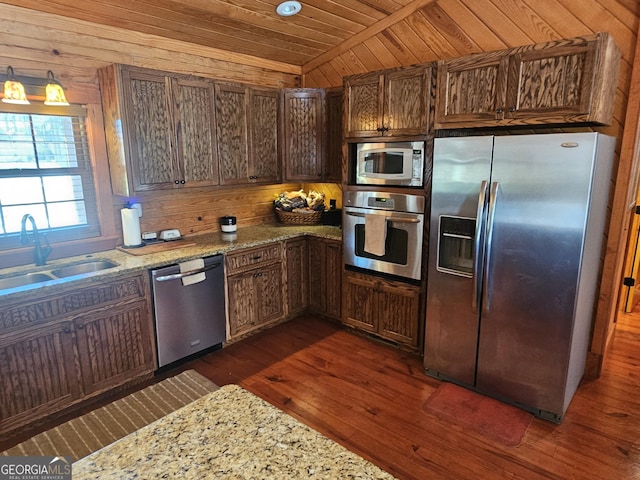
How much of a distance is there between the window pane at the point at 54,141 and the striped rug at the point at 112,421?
171 cm

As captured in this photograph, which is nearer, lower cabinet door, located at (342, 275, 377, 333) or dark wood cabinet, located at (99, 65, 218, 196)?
dark wood cabinet, located at (99, 65, 218, 196)

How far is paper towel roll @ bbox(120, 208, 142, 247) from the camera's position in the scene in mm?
3068

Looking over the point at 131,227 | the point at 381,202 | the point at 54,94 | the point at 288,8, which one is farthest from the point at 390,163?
the point at 54,94

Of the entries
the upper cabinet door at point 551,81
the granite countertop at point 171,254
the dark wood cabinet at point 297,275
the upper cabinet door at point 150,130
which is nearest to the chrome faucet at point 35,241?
the granite countertop at point 171,254

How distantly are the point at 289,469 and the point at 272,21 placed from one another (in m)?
3.29

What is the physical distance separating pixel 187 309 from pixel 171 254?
435mm

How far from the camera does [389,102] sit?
121 inches

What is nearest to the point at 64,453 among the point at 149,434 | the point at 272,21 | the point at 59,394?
the point at 59,394

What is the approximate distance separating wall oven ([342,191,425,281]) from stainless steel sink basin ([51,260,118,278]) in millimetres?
1848

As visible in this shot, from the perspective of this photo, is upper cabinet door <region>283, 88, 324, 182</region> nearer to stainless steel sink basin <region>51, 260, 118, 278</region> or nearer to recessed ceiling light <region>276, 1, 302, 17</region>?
recessed ceiling light <region>276, 1, 302, 17</region>

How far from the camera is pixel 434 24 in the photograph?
3.32m

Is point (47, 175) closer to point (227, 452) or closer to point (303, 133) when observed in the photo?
point (303, 133)

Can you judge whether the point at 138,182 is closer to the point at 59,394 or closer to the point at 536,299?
the point at 59,394

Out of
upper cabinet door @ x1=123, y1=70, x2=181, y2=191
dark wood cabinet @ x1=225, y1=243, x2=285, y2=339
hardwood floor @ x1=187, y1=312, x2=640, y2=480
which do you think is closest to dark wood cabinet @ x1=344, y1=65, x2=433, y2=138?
dark wood cabinet @ x1=225, y1=243, x2=285, y2=339
